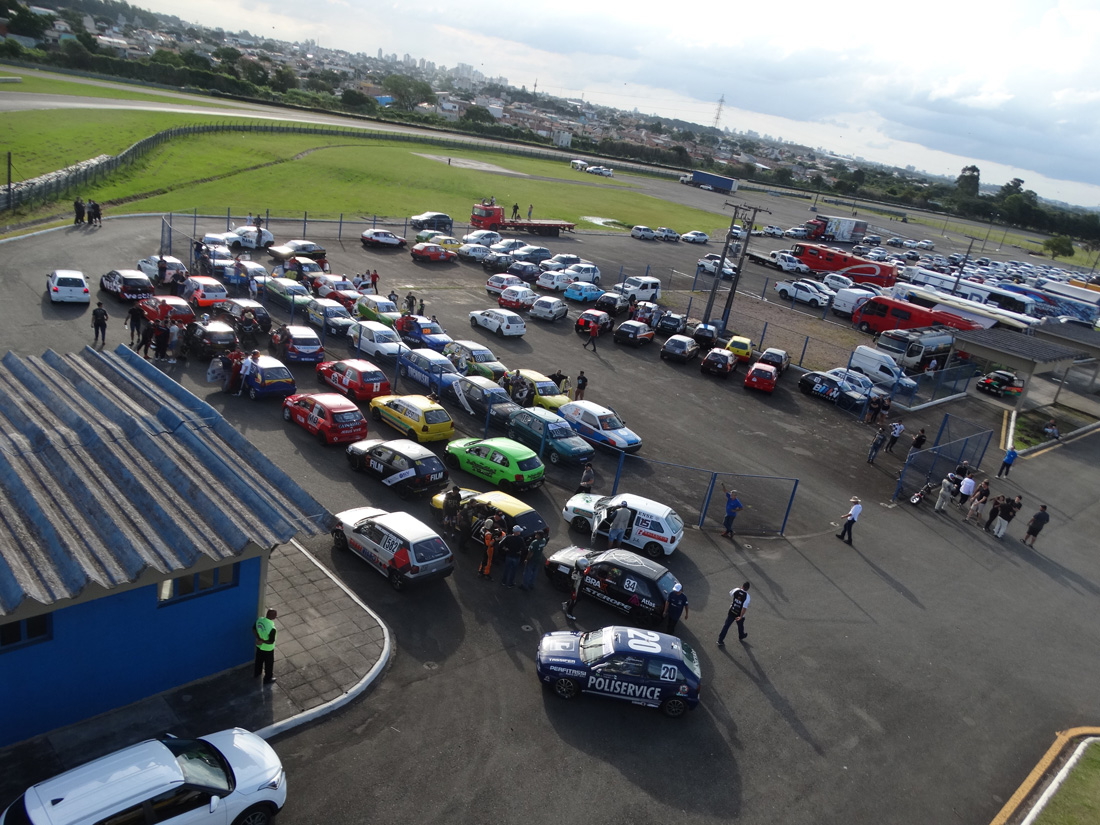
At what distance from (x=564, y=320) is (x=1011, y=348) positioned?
21.8 metres

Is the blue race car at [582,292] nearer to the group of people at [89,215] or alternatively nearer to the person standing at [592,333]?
the person standing at [592,333]

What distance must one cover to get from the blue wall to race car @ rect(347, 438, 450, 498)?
273 inches

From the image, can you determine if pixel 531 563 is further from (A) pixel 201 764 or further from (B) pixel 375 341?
(B) pixel 375 341

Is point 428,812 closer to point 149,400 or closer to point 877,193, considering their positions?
point 149,400

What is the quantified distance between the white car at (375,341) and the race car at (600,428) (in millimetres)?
7402

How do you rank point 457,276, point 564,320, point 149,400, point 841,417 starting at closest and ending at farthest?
point 149,400
point 841,417
point 564,320
point 457,276

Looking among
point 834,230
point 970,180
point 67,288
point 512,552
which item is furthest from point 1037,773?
point 970,180

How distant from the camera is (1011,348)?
34750 mm

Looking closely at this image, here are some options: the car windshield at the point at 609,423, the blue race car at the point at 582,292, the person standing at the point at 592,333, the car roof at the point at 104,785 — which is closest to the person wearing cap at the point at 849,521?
the car windshield at the point at 609,423

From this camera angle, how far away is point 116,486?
11.6 m

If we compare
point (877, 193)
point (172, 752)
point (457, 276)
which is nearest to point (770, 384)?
point (457, 276)

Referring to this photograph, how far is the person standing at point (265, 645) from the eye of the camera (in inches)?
463

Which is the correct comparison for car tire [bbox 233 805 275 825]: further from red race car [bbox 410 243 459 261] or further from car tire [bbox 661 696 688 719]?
red race car [bbox 410 243 459 261]

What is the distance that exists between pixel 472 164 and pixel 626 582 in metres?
86.4
